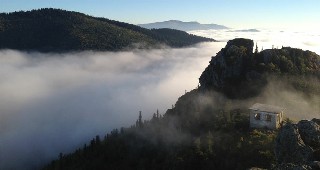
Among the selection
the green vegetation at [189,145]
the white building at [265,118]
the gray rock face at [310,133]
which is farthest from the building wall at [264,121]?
the gray rock face at [310,133]

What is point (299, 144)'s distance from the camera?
→ 41656 mm

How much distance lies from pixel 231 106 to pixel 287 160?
66254 millimetres

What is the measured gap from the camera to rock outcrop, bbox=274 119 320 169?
40.7m

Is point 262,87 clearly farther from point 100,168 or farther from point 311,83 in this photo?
point 100,168

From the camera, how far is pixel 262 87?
380 ft

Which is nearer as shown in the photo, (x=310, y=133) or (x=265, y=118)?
(x=310, y=133)

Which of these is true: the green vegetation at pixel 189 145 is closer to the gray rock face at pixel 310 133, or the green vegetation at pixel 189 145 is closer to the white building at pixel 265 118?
the white building at pixel 265 118

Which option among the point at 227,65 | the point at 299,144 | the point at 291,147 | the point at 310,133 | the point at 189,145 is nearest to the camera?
the point at 299,144

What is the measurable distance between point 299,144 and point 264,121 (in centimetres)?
5062

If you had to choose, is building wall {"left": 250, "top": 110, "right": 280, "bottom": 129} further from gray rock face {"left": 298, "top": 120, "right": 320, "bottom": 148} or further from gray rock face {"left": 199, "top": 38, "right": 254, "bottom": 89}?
gray rock face {"left": 298, "top": 120, "right": 320, "bottom": 148}

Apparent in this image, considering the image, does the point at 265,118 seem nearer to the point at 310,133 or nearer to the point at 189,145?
the point at 189,145

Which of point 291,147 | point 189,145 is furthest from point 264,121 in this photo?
point 291,147

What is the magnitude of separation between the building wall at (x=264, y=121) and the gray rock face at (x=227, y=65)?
30.4 meters

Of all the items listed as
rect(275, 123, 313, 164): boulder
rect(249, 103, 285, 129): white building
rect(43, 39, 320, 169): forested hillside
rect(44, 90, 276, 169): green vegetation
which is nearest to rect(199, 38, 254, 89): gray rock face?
rect(43, 39, 320, 169): forested hillside
